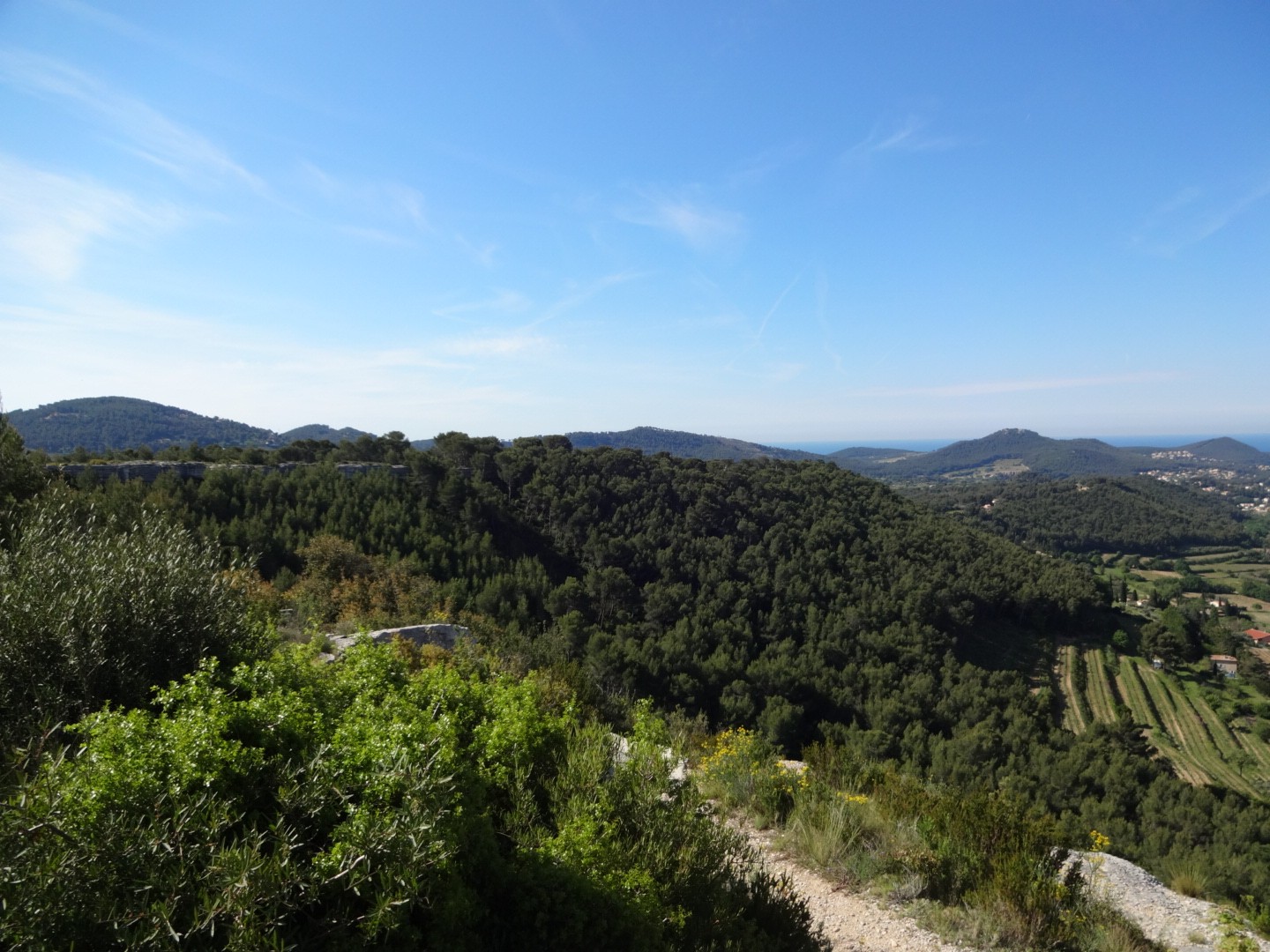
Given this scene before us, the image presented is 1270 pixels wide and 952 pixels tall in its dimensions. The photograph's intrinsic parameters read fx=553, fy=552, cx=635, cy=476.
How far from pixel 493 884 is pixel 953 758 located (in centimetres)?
2872

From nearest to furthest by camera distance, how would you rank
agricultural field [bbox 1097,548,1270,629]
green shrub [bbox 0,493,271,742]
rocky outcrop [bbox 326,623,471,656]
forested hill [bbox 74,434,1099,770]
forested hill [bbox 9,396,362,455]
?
1. green shrub [bbox 0,493,271,742]
2. rocky outcrop [bbox 326,623,471,656]
3. forested hill [bbox 74,434,1099,770]
4. agricultural field [bbox 1097,548,1270,629]
5. forested hill [bbox 9,396,362,455]

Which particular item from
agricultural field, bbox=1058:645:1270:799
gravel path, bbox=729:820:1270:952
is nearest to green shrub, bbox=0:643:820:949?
gravel path, bbox=729:820:1270:952

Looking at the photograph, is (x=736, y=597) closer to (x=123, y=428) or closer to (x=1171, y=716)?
(x=1171, y=716)

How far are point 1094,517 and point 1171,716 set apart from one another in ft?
275

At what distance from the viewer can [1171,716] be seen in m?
37.6

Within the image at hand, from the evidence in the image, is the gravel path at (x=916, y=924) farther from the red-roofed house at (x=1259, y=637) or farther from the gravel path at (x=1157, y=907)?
the red-roofed house at (x=1259, y=637)

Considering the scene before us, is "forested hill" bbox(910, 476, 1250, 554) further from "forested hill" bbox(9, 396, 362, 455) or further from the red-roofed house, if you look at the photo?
"forested hill" bbox(9, 396, 362, 455)

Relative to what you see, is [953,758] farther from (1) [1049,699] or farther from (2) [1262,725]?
(2) [1262,725]

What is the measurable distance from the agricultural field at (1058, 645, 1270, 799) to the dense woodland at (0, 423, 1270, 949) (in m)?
2.41

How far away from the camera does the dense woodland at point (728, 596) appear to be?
1784 centimetres

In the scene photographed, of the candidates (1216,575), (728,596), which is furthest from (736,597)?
(1216,575)

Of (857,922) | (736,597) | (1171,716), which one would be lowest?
(1171,716)

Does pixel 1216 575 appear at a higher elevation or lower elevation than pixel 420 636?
lower

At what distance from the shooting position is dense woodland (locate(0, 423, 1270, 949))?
17844 millimetres
